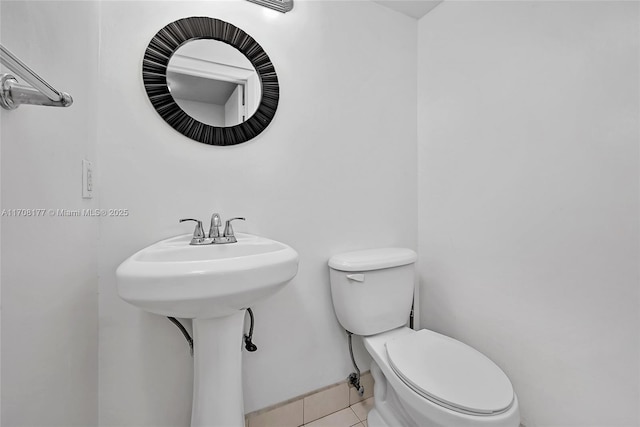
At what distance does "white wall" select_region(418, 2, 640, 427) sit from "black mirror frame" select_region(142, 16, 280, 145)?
904 millimetres

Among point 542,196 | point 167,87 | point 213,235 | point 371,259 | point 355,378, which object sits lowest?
point 355,378

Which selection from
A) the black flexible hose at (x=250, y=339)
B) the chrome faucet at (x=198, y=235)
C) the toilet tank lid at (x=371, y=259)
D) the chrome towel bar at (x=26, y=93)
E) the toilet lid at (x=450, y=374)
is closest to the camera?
the chrome towel bar at (x=26, y=93)

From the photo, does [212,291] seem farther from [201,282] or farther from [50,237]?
[50,237]

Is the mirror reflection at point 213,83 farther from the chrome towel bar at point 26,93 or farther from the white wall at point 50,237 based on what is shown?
the chrome towel bar at point 26,93

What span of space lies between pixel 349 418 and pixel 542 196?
128 cm

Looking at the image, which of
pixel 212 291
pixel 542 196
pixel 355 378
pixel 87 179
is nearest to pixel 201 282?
pixel 212 291

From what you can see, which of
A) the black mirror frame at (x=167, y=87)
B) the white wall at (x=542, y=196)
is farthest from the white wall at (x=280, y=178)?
the white wall at (x=542, y=196)

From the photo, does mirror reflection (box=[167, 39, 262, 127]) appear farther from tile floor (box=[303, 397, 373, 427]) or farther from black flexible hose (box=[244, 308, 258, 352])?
tile floor (box=[303, 397, 373, 427])

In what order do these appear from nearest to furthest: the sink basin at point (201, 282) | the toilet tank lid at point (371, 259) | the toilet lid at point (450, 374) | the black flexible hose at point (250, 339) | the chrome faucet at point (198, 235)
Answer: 1. the sink basin at point (201, 282)
2. the toilet lid at point (450, 374)
3. the chrome faucet at point (198, 235)
4. the black flexible hose at point (250, 339)
5. the toilet tank lid at point (371, 259)

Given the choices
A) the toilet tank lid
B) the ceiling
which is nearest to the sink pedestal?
the toilet tank lid

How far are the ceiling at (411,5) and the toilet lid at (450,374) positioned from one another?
1.65m

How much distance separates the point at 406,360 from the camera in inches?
40.9

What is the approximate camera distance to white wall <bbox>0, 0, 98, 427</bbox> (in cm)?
52

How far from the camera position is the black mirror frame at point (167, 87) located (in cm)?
102
